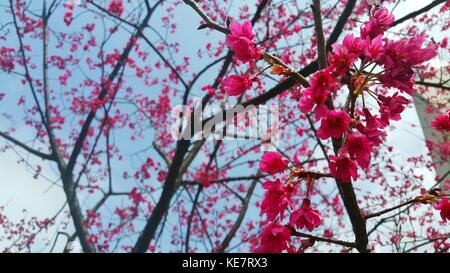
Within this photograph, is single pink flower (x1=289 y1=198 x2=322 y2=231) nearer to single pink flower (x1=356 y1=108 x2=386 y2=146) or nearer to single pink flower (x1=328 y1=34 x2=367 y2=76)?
single pink flower (x1=356 y1=108 x2=386 y2=146)

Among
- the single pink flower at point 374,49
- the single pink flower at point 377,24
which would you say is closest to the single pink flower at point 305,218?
the single pink flower at point 374,49

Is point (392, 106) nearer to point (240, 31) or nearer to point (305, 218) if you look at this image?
point (305, 218)

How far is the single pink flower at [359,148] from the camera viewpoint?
64.9 inches

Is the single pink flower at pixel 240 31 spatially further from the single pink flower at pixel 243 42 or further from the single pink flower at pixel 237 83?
the single pink flower at pixel 237 83

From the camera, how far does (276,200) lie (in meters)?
1.80

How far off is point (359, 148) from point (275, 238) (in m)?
0.56

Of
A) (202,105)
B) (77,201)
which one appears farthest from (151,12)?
(77,201)

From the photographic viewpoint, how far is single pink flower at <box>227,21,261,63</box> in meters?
1.94

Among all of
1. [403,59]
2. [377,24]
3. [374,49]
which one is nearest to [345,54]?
[374,49]

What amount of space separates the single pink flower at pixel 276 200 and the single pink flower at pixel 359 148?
0.34 metres

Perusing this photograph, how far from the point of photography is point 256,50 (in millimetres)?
1942

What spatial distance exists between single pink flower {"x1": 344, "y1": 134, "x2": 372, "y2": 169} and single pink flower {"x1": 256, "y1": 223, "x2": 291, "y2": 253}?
1.52ft
